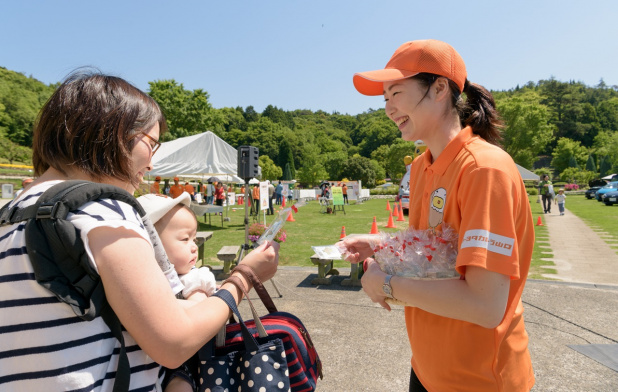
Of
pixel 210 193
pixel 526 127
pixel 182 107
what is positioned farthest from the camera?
pixel 526 127

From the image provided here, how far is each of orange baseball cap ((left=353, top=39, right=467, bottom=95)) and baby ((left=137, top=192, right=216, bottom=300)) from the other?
1097 mm

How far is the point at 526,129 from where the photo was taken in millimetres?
60531

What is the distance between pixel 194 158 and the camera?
45.8 feet

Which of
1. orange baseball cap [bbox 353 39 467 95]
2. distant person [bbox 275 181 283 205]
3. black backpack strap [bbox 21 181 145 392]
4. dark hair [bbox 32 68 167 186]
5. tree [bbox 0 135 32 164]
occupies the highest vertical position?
tree [bbox 0 135 32 164]

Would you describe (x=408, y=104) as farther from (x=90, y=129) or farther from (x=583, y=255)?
(x=583, y=255)

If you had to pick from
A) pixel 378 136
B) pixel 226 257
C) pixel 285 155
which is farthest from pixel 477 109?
pixel 378 136

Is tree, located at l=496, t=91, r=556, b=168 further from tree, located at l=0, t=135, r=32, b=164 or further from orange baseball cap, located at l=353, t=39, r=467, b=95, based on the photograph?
tree, located at l=0, t=135, r=32, b=164

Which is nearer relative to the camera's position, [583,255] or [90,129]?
[90,129]


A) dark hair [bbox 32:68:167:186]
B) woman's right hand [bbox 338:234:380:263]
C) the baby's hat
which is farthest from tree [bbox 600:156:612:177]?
dark hair [bbox 32:68:167:186]

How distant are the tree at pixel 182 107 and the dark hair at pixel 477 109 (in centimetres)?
5540

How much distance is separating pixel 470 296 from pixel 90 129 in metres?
1.35

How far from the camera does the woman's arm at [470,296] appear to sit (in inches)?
48.2

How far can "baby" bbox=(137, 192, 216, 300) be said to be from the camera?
1.66 metres

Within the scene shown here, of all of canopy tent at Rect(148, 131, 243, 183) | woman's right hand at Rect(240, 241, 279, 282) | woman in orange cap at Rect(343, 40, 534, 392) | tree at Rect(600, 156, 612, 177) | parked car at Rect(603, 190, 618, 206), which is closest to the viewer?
woman in orange cap at Rect(343, 40, 534, 392)
